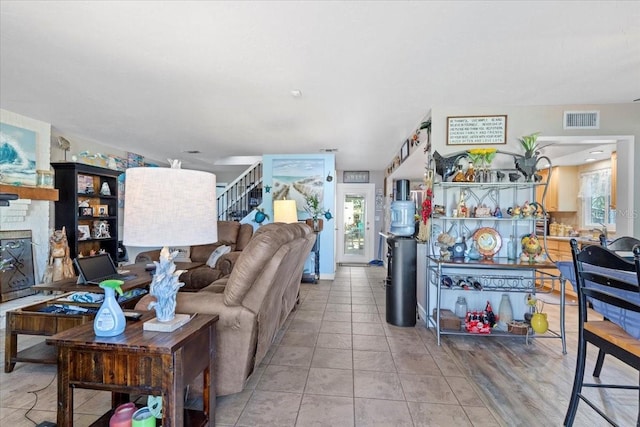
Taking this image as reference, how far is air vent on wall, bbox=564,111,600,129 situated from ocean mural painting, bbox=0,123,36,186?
6.29 m

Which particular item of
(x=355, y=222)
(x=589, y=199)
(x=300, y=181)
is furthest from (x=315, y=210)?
(x=589, y=199)

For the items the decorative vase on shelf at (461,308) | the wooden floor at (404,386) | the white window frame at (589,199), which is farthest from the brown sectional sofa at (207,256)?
the white window frame at (589,199)

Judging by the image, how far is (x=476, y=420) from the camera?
1845 millimetres

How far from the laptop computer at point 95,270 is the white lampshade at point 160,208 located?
1.97 m

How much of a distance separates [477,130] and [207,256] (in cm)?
427

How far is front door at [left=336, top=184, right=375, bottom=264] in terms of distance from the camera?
8047mm

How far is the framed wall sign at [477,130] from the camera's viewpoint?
130 inches

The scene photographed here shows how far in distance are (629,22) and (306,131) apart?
325cm

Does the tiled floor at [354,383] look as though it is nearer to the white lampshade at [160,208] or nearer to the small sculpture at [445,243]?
the small sculpture at [445,243]

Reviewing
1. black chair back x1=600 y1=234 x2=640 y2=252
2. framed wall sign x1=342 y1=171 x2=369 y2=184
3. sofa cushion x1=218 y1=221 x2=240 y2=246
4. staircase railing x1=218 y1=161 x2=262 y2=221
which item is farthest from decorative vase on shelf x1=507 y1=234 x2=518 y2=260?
framed wall sign x1=342 y1=171 x2=369 y2=184

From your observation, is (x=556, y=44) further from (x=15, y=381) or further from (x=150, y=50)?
(x=15, y=381)

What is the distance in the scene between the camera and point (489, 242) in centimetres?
313

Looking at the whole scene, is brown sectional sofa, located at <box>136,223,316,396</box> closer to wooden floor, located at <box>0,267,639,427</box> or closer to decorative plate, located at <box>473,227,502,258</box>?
wooden floor, located at <box>0,267,639,427</box>

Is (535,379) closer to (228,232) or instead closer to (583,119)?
(583,119)
